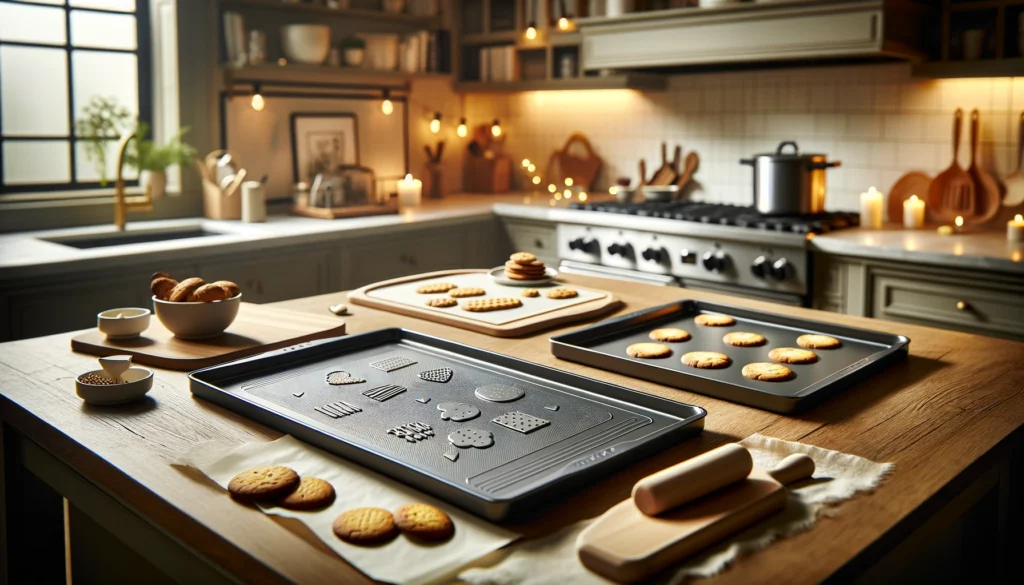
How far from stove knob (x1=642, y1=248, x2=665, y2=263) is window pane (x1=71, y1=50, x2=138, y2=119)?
2.45 metres

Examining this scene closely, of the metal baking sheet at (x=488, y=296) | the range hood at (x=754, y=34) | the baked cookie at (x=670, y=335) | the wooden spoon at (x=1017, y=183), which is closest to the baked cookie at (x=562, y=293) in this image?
the metal baking sheet at (x=488, y=296)

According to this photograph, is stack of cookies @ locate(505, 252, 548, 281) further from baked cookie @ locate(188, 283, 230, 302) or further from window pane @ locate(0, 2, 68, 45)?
window pane @ locate(0, 2, 68, 45)

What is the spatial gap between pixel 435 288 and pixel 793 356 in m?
1.00

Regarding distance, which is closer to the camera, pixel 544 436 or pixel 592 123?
pixel 544 436

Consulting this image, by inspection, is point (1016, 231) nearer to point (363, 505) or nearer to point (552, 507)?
point (552, 507)

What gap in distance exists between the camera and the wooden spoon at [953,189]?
12.2ft

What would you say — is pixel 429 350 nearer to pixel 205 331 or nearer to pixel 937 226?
pixel 205 331

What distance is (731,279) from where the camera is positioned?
3.68 meters

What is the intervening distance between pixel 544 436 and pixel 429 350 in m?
0.54

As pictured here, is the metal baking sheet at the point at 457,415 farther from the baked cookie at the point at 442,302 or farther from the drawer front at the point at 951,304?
the drawer front at the point at 951,304

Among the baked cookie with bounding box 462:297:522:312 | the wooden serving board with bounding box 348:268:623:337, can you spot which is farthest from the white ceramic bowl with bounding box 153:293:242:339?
the baked cookie with bounding box 462:297:522:312

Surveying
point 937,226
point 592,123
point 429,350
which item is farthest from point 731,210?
point 429,350

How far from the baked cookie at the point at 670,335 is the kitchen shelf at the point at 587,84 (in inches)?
111

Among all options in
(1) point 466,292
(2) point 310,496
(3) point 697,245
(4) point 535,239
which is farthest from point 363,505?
(4) point 535,239
